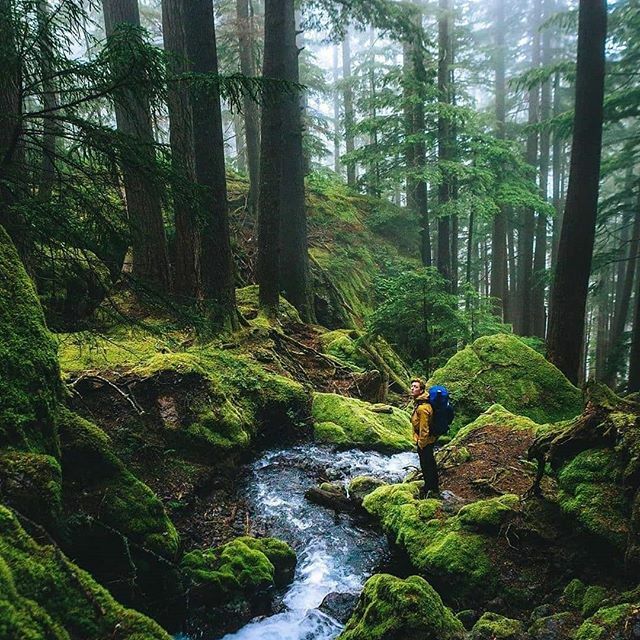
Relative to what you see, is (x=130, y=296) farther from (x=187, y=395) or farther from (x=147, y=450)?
(x=147, y=450)

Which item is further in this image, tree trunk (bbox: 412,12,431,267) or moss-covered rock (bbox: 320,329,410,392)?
tree trunk (bbox: 412,12,431,267)

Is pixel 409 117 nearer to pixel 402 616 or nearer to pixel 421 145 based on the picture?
pixel 421 145

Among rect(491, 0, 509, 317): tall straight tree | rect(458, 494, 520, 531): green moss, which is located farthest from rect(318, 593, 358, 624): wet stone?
rect(491, 0, 509, 317): tall straight tree

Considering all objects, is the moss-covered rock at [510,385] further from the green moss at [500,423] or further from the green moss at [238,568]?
the green moss at [238,568]

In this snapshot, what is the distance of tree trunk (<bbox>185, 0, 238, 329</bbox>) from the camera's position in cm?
808

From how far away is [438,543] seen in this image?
15.1ft

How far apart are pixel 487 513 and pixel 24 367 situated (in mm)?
4382

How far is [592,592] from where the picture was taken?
347 centimetres

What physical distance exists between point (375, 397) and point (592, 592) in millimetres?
7118

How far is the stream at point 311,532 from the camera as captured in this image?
4082 millimetres

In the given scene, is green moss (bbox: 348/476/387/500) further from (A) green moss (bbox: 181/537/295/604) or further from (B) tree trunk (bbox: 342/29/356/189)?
(B) tree trunk (bbox: 342/29/356/189)

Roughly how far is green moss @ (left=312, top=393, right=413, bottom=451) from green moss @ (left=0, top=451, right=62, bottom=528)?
5.70 metres

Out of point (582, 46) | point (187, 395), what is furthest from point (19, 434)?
point (582, 46)

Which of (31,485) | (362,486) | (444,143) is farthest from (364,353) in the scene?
(444,143)
